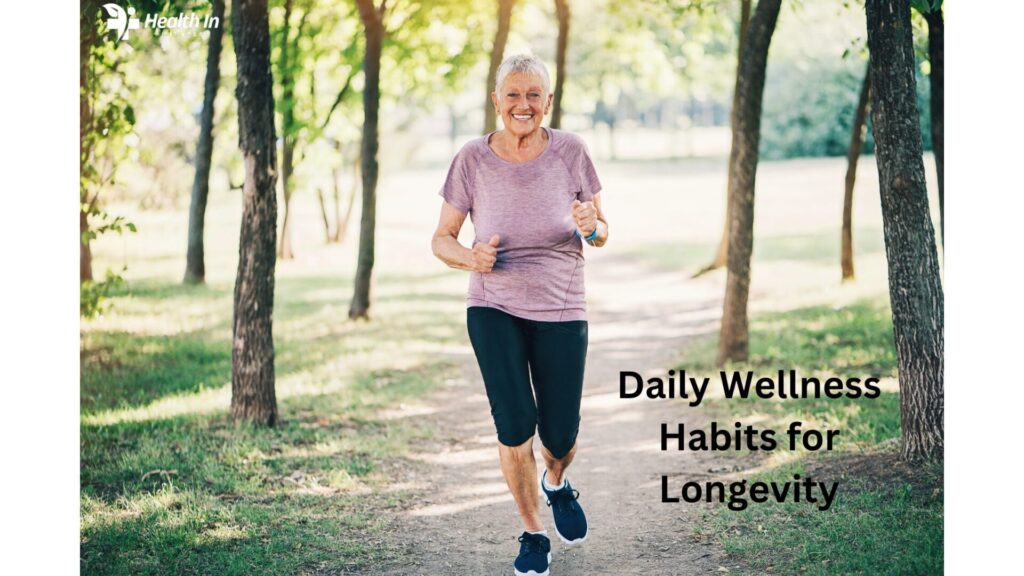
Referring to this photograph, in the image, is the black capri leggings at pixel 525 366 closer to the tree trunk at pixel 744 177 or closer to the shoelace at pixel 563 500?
the shoelace at pixel 563 500

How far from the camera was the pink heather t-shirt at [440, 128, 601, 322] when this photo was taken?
177 inches

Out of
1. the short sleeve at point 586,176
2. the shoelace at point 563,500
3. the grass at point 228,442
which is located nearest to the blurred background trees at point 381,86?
the grass at point 228,442

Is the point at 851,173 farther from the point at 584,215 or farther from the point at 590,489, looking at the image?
the point at 584,215

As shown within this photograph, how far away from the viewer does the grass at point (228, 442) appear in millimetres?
5113

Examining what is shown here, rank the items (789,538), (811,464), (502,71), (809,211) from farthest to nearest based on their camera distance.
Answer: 1. (809,211)
2. (811,464)
3. (789,538)
4. (502,71)

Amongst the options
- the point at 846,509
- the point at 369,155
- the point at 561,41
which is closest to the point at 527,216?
the point at 846,509

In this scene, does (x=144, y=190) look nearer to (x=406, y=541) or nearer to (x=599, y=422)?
(x=599, y=422)

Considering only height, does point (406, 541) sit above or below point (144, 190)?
below

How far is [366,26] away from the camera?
461 inches

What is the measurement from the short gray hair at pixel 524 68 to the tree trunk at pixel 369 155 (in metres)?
7.61

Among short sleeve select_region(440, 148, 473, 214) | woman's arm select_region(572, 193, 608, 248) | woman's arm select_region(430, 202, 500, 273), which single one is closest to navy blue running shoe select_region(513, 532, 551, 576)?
woman's arm select_region(430, 202, 500, 273)

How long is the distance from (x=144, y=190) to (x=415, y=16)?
389 cm

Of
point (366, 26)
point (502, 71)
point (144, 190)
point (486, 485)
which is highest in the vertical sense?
point (366, 26)

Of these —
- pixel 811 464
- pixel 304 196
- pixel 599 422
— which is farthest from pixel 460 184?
pixel 304 196
